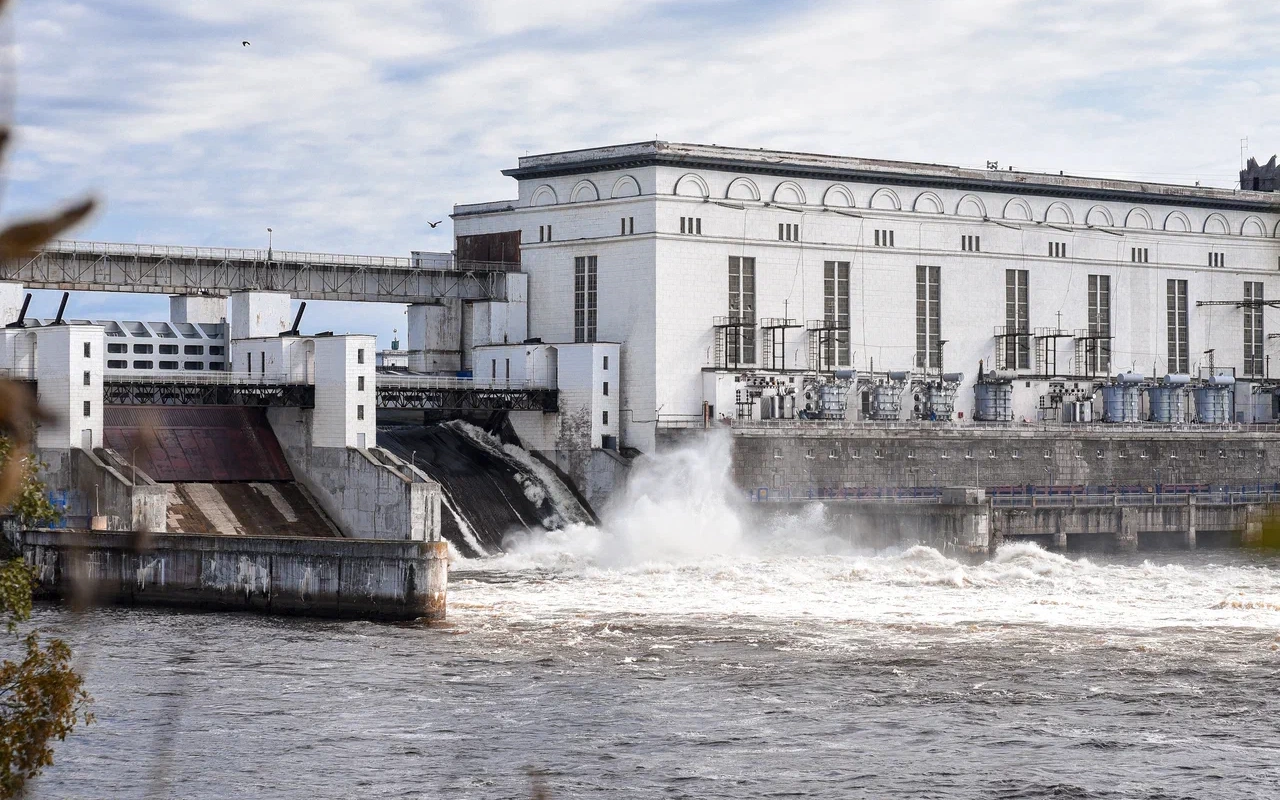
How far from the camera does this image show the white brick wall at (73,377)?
69.3m

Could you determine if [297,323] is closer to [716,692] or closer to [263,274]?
[263,274]

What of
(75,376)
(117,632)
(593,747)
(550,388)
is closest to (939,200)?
(550,388)

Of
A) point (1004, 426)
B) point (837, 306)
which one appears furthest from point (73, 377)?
point (1004, 426)

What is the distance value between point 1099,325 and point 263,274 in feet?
171

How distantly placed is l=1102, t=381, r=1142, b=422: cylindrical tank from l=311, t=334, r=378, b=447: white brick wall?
4940 centimetres

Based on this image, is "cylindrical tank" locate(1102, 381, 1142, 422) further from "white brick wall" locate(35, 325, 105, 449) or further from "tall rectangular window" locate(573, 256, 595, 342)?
"white brick wall" locate(35, 325, 105, 449)

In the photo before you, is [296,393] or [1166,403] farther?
[1166,403]

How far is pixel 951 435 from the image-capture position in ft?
309

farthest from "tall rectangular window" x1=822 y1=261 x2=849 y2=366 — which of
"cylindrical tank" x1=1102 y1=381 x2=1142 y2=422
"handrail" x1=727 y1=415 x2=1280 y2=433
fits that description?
"cylindrical tank" x1=1102 y1=381 x2=1142 y2=422

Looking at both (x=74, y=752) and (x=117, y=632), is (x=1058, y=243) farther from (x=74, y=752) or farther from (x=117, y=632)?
(x=74, y=752)

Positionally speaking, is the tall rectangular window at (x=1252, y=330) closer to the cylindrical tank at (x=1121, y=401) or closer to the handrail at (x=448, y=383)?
the cylindrical tank at (x=1121, y=401)

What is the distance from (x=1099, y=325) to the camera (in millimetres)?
105000

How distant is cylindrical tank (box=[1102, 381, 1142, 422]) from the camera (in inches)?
4070

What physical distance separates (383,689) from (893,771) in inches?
595
